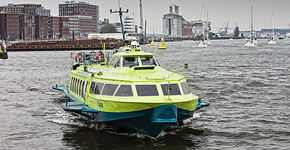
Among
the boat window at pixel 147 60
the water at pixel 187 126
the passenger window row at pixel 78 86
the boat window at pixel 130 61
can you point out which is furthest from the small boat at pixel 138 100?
the passenger window row at pixel 78 86

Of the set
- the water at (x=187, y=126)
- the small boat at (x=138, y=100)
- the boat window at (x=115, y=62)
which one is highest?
the boat window at (x=115, y=62)

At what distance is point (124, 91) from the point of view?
61.9 feet

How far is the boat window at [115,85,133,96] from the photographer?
18750 millimetres

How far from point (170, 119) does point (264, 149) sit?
512cm

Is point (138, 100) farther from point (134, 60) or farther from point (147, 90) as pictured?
point (134, 60)

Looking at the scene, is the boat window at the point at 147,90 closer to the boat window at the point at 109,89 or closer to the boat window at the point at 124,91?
the boat window at the point at 124,91

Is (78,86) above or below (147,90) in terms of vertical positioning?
below

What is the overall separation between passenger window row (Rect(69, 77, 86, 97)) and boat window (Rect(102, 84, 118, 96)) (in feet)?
11.4

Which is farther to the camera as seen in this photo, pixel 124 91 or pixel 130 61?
pixel 130 61

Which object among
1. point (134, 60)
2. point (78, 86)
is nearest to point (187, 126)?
point (134, 60)

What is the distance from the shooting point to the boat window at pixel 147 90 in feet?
60.9

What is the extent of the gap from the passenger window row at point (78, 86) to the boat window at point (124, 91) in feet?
14.6

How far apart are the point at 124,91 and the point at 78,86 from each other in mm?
6928

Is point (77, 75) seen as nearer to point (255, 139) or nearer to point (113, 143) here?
point (113, 143)
